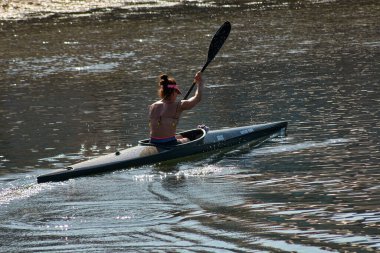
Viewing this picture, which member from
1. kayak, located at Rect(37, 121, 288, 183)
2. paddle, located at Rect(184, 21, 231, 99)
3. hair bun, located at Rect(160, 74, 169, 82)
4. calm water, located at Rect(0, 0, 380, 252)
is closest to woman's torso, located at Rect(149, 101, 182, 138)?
kayak, located at Rect(37, 121, 288, 183)

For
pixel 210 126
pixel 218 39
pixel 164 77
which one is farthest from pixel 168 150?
pixel 218 39

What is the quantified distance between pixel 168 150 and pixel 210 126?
4.10 m

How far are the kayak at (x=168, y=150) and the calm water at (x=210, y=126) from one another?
0.16m

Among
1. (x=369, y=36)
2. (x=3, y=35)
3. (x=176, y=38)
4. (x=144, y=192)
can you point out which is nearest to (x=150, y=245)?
(x=144, y=192)

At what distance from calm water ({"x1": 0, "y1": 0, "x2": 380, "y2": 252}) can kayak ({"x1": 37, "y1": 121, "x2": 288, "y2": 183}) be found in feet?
0.53

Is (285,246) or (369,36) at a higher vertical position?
(369,36)

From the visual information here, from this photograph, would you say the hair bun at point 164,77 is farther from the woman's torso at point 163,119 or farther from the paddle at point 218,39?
the paddle at point 218,39

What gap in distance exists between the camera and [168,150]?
16.7 m

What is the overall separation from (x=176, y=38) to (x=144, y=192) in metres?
25.3

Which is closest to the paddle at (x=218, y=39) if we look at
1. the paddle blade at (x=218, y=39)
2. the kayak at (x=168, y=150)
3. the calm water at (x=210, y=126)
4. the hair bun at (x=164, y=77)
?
the paddle blade at (x=218, y=39)

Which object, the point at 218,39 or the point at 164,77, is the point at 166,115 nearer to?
the point at 164,77

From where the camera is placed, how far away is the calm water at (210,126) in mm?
12250

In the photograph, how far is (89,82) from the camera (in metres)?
29.2

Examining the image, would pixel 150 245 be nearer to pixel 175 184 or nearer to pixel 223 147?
pixel 175 184
